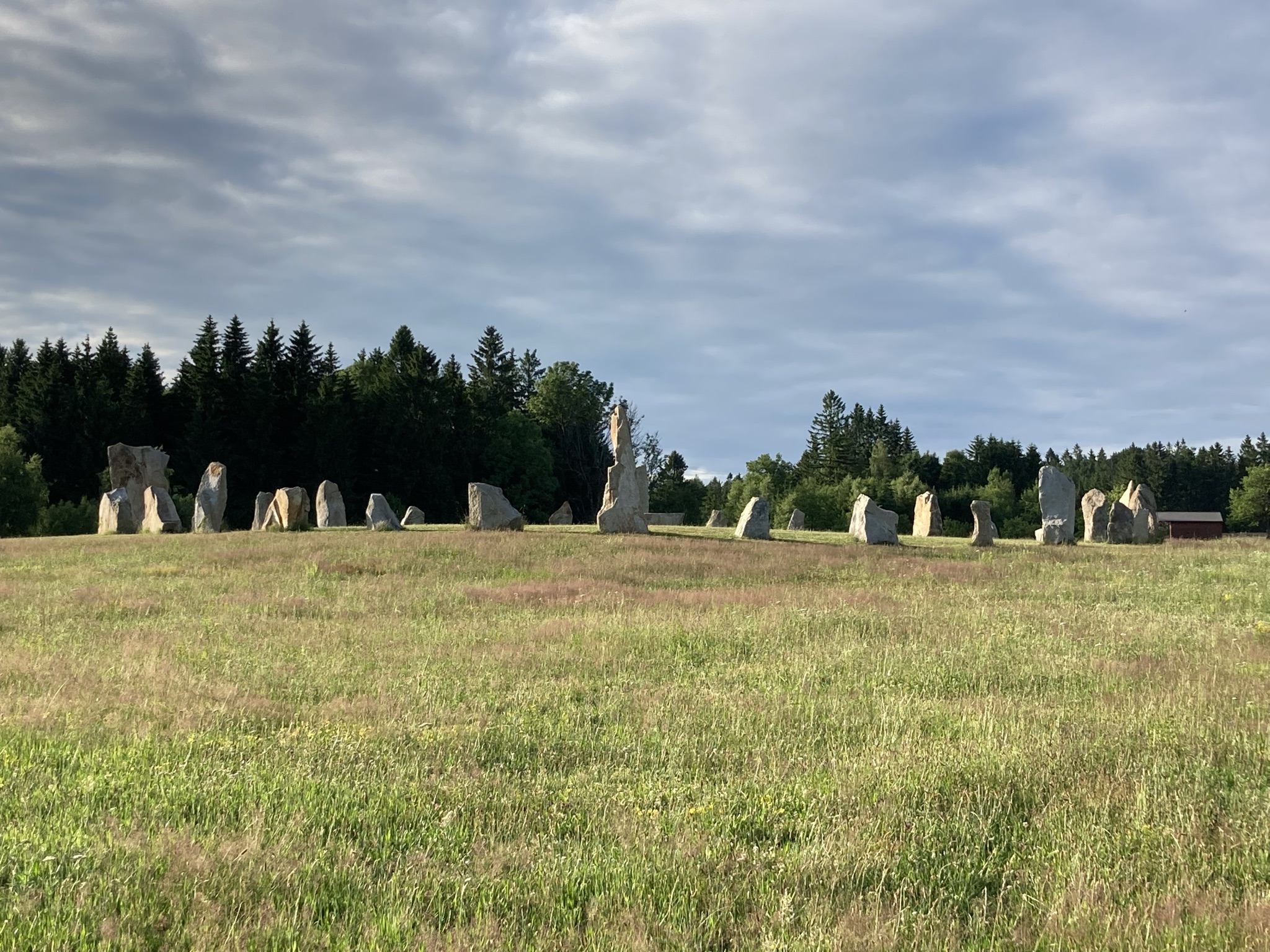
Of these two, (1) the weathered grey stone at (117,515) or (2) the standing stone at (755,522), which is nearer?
(2) the standing stone at (755,522)

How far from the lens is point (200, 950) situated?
204 inches

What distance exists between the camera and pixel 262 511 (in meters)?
44.4

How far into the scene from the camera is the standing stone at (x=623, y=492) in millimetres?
34875

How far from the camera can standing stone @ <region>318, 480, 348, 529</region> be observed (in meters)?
42.6

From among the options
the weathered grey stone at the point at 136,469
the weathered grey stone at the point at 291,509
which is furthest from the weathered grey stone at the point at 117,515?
the weathered grey stone at the point at 291,509

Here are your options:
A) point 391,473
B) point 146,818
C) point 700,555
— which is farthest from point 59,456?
point 146,818

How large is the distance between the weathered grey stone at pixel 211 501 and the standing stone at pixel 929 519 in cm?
3231

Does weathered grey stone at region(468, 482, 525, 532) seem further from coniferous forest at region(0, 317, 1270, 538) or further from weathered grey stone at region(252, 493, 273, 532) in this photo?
coniferous forest at region(0, 317, 1270, 538)

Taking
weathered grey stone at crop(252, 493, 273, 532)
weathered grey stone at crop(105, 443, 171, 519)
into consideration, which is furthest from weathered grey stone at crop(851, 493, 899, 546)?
weathered grey stone at crop(105, 443, 171, 519)

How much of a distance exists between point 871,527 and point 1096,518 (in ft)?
41.1

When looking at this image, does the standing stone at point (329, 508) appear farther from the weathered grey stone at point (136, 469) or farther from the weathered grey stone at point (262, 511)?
the weathered grey stone at point (136, 469)

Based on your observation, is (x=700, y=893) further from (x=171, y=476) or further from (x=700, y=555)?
(x=171, y=476)

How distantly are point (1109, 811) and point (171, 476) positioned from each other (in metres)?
62.7

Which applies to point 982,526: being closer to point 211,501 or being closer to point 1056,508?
point 1056,508
